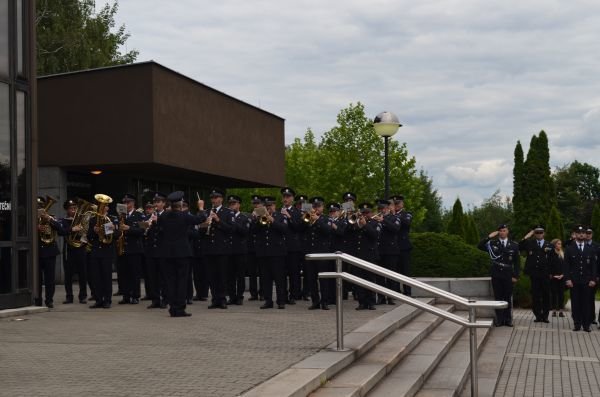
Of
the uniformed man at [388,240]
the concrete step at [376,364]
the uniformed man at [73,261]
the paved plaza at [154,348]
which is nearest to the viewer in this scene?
the paved plaza at [154,348]

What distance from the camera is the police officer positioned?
47.4 feet

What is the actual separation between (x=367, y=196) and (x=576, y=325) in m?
34.4

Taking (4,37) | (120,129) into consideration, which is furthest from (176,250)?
(120,129)

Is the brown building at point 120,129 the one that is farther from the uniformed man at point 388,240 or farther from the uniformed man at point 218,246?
the uniformed man at point 388,240

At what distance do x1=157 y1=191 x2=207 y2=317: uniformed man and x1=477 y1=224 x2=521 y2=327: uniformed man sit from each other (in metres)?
6.00

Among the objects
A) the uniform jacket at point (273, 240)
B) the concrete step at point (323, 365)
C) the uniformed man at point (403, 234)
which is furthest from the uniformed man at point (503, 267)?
the concrete step at point (323, 365)

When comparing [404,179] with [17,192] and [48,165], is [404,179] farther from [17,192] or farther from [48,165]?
[17,192]

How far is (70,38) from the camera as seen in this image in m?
36.4

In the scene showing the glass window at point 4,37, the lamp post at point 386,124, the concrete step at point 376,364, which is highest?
the glass window at point 4,37

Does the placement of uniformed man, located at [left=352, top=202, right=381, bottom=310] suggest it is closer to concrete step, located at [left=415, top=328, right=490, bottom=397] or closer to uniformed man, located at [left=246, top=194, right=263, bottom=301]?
uniformed man, located at [left=246, top=194, right=263, bottom=301]

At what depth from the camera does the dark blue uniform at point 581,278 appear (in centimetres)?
1526

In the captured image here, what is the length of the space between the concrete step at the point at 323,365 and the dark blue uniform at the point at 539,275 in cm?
575

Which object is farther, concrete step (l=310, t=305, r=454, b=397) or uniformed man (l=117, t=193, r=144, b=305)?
uniformed man (l=117, t=193, r=144, b=305)

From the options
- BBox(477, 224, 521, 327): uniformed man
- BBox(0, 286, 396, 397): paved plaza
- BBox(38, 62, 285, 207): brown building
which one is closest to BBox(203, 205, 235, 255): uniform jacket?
BBox(0, 286, 396, 397): paved plaza
